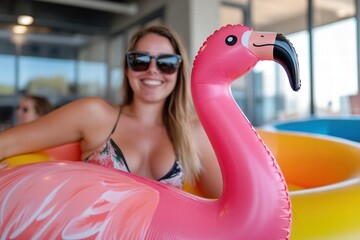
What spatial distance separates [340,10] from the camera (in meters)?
4.67

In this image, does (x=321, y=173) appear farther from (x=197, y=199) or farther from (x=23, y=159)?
(x=23, y=159)

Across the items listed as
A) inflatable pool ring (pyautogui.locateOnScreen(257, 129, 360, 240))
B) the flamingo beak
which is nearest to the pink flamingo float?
Answer: the flamingo beak

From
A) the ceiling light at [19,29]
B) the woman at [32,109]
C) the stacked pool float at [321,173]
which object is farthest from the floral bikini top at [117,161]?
the ceiling light at [19,29]

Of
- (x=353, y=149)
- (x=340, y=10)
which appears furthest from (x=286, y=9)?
(x=353, y=149)

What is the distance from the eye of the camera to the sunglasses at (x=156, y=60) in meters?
1.14

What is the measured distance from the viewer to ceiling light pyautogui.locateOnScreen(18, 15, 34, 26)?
6064 millimetres

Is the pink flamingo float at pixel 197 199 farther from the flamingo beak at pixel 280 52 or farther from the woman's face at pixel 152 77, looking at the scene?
the woman's face at pixel 152 77

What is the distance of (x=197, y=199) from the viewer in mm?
718

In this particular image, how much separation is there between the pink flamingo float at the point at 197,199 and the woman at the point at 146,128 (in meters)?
0.37

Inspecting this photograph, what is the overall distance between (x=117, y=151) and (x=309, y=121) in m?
1.98

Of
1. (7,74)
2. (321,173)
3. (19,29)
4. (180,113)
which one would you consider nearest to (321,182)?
(321,173)

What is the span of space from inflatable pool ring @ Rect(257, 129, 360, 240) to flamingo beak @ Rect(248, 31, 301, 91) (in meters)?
0.26

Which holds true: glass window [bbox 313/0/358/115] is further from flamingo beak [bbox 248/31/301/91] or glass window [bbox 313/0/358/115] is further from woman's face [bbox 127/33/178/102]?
flamingo beak [bbox 248/31/301/91]

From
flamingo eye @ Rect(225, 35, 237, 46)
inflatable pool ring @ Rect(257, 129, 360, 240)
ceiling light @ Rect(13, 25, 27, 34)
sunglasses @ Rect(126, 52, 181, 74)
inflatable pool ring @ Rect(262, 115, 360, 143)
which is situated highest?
ceiling light @ Rect(13, 25, 27, 34)
